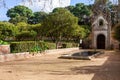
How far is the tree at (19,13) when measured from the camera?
6184 cm

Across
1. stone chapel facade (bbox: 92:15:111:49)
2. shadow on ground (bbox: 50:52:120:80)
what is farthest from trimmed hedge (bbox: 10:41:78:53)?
stone chapel facade (bbox: 92:15:111:49)

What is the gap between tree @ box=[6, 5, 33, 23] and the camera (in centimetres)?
6184

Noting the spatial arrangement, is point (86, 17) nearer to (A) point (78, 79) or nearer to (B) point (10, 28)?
(B) point (10, 28)

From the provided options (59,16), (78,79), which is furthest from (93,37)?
(78,79)

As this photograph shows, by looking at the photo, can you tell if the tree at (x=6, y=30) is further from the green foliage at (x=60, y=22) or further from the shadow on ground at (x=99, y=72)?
the shadow on ground at (x=99, y=72)

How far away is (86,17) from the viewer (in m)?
58.8

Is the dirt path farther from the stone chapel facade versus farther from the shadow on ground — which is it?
the stone chapel facade

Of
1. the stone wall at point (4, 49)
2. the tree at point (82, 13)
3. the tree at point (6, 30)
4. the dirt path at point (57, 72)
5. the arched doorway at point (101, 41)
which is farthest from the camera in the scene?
the tree at point (82, 13)

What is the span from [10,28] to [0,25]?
5.26 feet

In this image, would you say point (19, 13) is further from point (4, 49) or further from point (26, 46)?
point (4, 49)

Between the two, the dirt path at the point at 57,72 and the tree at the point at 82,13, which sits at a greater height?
the tree at the point at 82,13

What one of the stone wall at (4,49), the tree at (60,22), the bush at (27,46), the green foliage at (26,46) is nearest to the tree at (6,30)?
the tree at (60,22)

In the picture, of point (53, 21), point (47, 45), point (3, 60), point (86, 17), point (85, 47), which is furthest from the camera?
point (86, 17)

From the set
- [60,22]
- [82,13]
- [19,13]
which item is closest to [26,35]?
[60,22]
